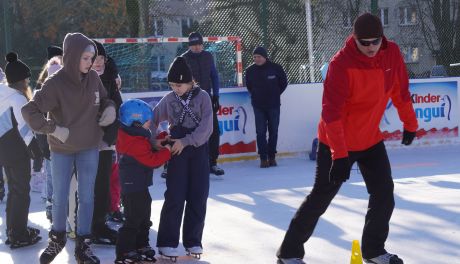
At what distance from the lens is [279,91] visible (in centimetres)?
1107

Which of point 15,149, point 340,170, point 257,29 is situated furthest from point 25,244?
point 257,29

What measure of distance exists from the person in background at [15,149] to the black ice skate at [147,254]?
125cm

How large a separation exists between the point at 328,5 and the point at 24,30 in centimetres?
791

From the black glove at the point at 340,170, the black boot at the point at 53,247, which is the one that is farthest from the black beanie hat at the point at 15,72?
the black glove at the point at 340,170

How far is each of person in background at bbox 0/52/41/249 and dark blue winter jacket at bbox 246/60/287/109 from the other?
539cm

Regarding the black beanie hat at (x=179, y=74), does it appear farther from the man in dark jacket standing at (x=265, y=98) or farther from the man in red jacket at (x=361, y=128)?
the man in dark jacket standing at (x=265, y=98)

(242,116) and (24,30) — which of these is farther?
(24,30)

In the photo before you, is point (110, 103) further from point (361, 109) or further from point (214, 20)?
point (214, 20)

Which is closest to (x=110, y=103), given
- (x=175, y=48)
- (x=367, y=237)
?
(x=367, y=237)

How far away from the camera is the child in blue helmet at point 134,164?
5168mm

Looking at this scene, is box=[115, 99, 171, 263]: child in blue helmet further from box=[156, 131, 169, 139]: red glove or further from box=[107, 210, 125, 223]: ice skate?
box=[107, 210, 125, 223]: ice skate

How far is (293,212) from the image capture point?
288 inches

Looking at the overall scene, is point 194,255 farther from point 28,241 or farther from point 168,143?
point 28,241

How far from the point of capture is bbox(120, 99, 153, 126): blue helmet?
203 inches
